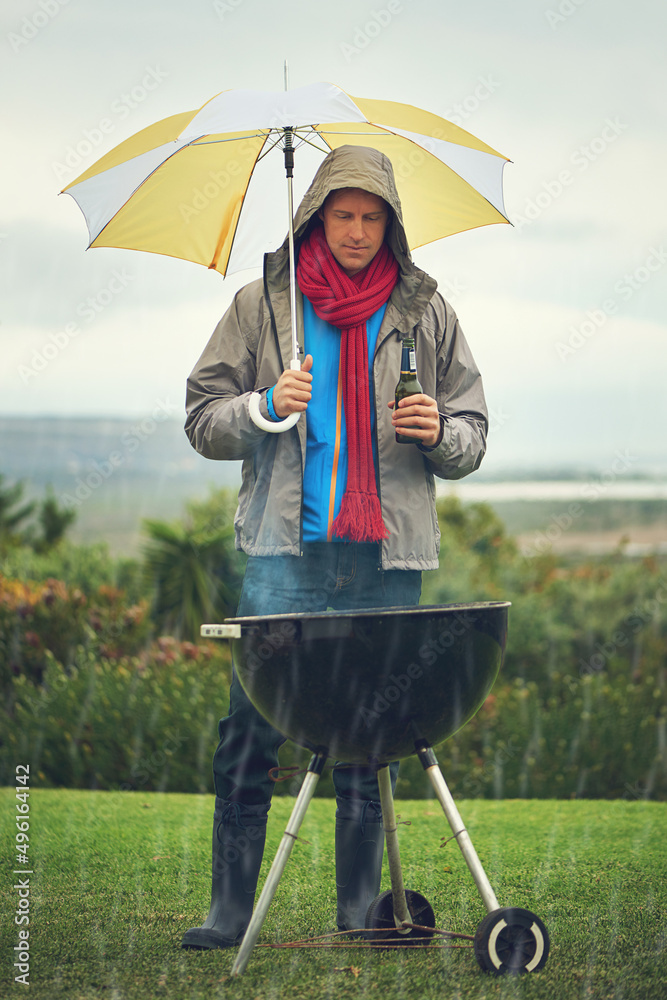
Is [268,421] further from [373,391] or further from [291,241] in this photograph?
[291,241]

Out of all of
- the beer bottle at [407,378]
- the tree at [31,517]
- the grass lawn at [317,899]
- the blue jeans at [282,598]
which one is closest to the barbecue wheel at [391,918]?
the grass lawn at [317,899]

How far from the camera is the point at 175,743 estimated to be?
5227 mm

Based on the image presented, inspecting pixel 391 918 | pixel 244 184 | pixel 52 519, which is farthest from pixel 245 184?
pixel 52 519

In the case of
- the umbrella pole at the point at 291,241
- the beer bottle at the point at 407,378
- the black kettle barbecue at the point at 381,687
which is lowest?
the black kettle barbecue at the point at 381,687

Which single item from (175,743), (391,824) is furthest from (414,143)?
(175,743)

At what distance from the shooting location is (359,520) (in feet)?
7.70

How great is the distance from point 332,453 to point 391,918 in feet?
Answer: 4.05

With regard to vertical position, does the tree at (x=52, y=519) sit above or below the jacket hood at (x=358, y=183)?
above

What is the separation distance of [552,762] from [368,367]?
3.78 m

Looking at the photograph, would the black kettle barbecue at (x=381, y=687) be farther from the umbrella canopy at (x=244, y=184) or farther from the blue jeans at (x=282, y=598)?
the umbrella canopy at (x=244, y=184)

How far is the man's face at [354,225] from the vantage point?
246 cm

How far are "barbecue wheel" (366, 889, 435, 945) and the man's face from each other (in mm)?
1680

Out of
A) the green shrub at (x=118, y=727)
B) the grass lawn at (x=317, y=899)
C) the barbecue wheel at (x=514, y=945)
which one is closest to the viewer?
the barbecue wheel at (x=514, y=945)

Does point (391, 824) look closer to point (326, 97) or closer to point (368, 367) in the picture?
point (368, 367)
